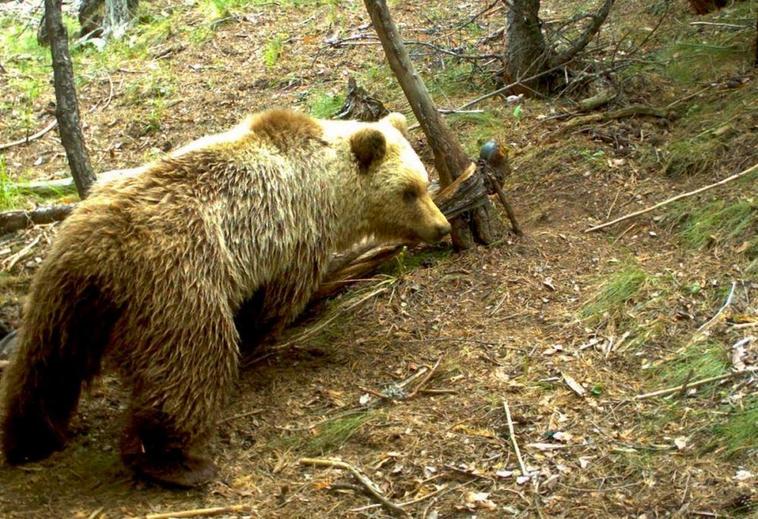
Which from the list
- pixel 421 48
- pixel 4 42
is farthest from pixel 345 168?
pixel 4 42

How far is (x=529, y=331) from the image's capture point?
6.10m

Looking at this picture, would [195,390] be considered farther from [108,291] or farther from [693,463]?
[693,463]

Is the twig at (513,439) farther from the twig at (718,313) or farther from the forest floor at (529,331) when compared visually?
the twig at (718,313)

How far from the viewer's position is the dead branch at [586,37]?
335 inches

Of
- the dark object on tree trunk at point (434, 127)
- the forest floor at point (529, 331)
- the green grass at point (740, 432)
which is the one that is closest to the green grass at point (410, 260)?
the forest floor at point (529, 331)

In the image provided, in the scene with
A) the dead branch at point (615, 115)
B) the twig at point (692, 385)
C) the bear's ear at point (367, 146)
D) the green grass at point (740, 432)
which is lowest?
the green grass at point (740, 432)

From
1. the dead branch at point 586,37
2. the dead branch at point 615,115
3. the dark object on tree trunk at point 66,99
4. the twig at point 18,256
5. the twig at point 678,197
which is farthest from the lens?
the dead branch at point 586,37

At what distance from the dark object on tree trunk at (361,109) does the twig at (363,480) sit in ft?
12.7

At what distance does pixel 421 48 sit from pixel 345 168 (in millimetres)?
4919

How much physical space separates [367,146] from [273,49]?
5964 mm

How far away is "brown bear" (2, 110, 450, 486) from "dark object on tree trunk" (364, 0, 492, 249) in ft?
4.91

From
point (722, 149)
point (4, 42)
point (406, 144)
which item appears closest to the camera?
point (406, 144)

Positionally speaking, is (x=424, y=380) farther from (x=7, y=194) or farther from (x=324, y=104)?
(x=7, y=194)

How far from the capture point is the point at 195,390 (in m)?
4.98
